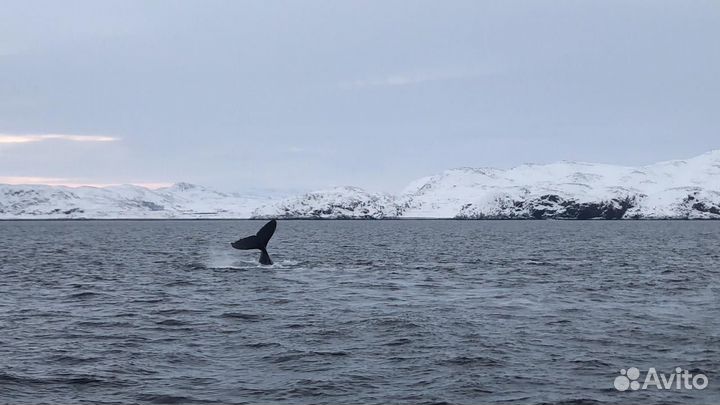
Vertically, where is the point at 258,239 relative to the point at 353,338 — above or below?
above

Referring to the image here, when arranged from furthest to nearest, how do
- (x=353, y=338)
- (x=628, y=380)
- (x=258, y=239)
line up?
(x=258, y=239), (x=353, y=338), (x=628, y=380)

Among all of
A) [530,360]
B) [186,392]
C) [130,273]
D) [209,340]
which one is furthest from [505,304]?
[130,273]

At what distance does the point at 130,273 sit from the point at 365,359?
105ft

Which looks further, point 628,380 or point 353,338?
point 353,338

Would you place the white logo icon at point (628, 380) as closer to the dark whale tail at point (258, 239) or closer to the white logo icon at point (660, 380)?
the white logo icon at point (660, 380)

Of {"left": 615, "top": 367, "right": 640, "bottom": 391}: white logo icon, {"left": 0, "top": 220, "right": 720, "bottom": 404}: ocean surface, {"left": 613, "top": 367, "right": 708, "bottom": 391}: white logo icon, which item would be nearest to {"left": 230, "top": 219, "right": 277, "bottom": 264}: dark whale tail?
{"left": 0, "top": 220, "right": 720, "bottom": 404}: ocean surface

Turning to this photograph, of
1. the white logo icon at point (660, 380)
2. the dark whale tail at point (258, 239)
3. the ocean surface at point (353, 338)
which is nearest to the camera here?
the ocean surface at point (353, 338)

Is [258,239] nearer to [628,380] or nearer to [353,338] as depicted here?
[353,338]

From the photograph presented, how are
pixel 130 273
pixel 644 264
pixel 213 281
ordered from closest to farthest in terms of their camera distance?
pixel 213 281 → pixel 130 273 → pixel 644 264

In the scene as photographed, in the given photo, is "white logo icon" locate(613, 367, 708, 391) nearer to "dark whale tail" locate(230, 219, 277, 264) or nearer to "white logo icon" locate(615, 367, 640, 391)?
"white logo icon" locate(615, 367, 640, 391)

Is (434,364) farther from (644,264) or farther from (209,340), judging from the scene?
(644,264)

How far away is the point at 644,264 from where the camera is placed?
56.0 m

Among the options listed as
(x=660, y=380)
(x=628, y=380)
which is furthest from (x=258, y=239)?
(x=660, y=380)

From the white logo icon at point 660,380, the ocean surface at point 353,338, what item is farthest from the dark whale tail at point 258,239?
the white logo icon at point 660,380
